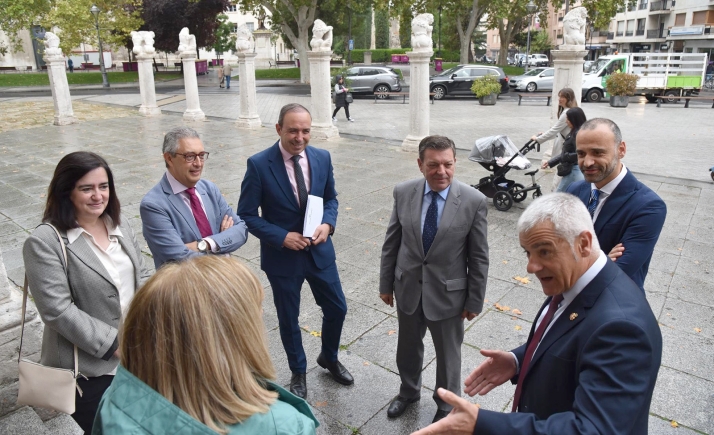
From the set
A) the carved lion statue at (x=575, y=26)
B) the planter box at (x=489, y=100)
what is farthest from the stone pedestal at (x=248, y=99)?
the planter box at (x=489, y=100)

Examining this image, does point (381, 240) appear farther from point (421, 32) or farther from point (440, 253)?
point (421, 32)

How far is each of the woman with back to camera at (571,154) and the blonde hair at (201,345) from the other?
5073mm

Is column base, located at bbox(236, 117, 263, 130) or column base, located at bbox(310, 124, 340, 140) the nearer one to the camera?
column base, located at bbox(310, 124, 340, 140)

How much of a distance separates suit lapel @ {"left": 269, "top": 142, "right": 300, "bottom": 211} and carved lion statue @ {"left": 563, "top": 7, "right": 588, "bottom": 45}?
8779 mm

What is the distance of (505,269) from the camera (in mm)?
5723

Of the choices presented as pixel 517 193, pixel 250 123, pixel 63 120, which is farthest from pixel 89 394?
pixel 63 120

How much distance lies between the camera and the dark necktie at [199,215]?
10.3 feet

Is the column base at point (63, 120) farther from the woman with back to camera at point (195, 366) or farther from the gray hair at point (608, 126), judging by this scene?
the woman with back to camera at point (195, 366)

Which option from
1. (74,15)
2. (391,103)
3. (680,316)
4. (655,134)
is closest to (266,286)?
(680,316)

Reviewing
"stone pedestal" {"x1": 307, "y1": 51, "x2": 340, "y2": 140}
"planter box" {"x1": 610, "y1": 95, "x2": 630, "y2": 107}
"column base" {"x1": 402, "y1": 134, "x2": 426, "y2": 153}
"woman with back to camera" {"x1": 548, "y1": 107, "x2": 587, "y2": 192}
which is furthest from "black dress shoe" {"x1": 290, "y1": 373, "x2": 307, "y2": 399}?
"planter box" {"x1": 610, "y1": 95, "x2": 630, "y2": 107}

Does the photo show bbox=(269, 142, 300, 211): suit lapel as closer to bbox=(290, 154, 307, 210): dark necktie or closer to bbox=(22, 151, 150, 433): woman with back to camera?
bbox=(290, 154, 307, 210): dark necktie

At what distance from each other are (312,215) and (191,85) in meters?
15.4

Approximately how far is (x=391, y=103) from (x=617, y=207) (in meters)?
20.8

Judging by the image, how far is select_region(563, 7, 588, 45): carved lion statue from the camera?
1002 centimetres
